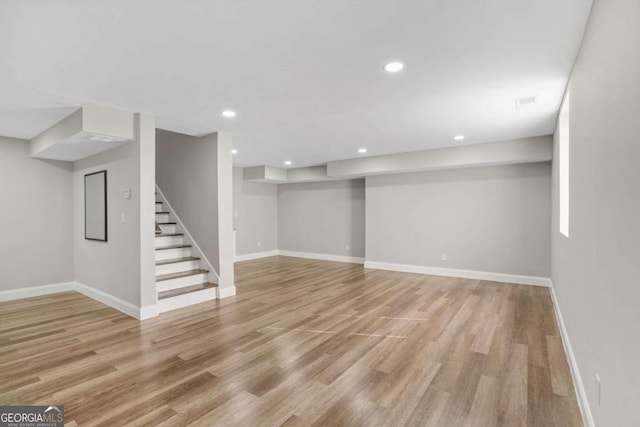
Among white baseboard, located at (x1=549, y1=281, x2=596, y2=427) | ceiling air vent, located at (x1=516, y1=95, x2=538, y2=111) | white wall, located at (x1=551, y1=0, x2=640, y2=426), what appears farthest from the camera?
ceiling air vent, located at (x1=516, y1=95, x2=538, y2=111)

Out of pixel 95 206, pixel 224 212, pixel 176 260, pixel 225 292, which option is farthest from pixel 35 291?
pixel 224 212

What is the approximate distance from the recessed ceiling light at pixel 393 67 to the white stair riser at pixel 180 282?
388cm

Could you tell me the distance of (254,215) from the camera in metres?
8.70

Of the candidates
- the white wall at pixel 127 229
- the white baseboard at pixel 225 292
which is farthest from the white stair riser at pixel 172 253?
the white baseboard at pixel 225 292

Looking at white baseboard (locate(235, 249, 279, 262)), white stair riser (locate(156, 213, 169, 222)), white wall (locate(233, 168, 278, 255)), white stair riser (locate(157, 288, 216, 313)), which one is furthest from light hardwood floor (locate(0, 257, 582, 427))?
white wall (locate(233, 168, 278, 255))

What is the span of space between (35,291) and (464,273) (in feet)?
24.6

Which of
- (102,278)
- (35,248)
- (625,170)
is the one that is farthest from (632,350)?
(35,248)

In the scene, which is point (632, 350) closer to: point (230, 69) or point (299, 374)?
point (299, 374)

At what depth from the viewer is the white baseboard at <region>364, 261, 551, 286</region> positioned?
5.37 meters

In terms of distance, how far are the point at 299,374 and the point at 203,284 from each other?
2.80m

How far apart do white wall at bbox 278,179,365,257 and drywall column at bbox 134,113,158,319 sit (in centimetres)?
517

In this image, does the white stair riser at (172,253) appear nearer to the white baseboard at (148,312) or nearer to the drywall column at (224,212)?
the drywall column at (224,212)

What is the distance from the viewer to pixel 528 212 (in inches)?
213

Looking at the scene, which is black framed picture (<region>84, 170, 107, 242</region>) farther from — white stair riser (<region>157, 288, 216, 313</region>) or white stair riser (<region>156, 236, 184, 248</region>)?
white stair riser (<region>157, 288, 216, 313</region>)
